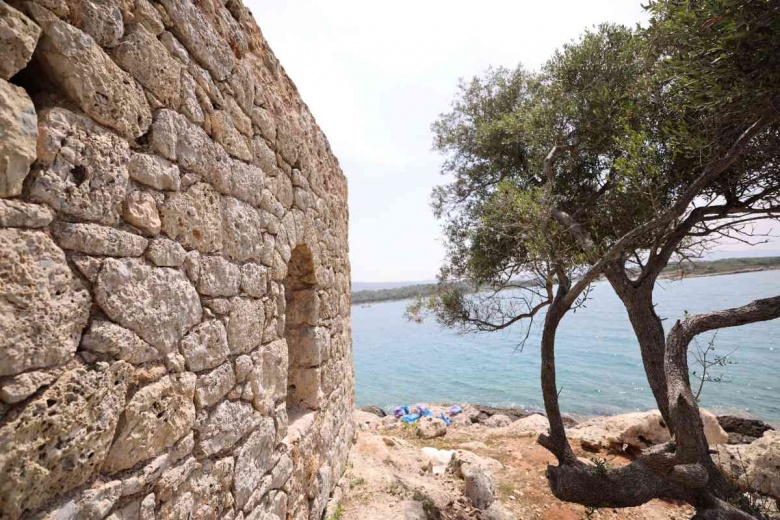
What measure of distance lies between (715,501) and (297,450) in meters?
3.20

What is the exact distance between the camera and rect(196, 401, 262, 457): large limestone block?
5.70 feet

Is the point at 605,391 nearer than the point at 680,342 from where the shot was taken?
No

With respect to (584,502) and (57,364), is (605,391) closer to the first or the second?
(584,502)

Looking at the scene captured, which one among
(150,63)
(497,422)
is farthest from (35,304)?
(497,422)

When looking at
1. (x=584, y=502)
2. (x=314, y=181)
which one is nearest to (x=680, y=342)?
(x=584, y=502)

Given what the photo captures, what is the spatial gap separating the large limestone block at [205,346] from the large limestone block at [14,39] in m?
1.03

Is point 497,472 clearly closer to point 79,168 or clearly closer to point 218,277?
point 218,277

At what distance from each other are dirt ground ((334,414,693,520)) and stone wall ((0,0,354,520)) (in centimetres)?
139

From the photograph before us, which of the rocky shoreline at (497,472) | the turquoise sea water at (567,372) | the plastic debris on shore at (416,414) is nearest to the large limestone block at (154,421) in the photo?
the rocky shoreline at (497,472)

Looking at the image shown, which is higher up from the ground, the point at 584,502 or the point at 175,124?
the point at 175,124

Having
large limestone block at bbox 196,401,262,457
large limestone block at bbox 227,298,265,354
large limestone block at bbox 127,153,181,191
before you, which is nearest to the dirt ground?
large limestone block at bbox 196,401,262,457

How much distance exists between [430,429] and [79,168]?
7.88 metres

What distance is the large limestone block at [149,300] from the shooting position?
4.13 ft

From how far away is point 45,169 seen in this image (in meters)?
1.06
